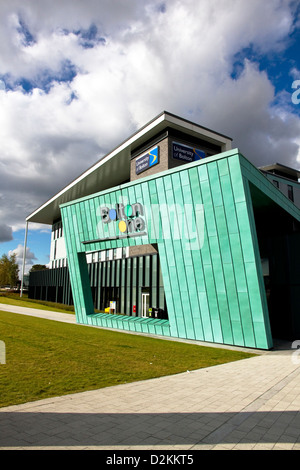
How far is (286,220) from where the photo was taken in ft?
69.8

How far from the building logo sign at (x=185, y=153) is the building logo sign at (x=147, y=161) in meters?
1.57

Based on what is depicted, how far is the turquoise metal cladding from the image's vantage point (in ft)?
47.1

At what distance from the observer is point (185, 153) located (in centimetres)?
2647

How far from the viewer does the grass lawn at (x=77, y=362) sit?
7340 mm

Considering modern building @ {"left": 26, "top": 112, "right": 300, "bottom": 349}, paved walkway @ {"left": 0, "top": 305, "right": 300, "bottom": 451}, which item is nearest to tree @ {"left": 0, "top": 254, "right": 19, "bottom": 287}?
modern building @ {"left": 26, "top": 112, "right": 300, "bottom": 349}

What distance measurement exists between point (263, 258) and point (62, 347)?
14760 mm

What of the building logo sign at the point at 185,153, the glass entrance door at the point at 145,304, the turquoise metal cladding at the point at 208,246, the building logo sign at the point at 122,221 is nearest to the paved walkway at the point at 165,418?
the turquoise metal cladding at the point at 208,246

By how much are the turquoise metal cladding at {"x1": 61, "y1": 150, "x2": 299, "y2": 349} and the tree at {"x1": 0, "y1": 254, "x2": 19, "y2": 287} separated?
6514 centimetres

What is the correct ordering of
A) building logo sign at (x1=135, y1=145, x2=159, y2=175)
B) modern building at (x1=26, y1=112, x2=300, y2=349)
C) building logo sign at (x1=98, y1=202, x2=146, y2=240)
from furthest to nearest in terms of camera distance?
building logo sign at (x1=135, y1=145, x2=159, y2=175), building logo sign at (x1=98, y1=202, x2=146, y2=240), modern building at (x1=26, y1=112, x2=300, y2=349)

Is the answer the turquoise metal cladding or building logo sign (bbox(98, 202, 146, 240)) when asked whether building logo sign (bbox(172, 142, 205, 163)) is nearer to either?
the turquoise metal cladding

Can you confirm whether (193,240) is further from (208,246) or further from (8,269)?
(8,269)

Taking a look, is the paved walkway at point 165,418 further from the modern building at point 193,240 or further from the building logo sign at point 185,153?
the building logo sign at point 185,153
